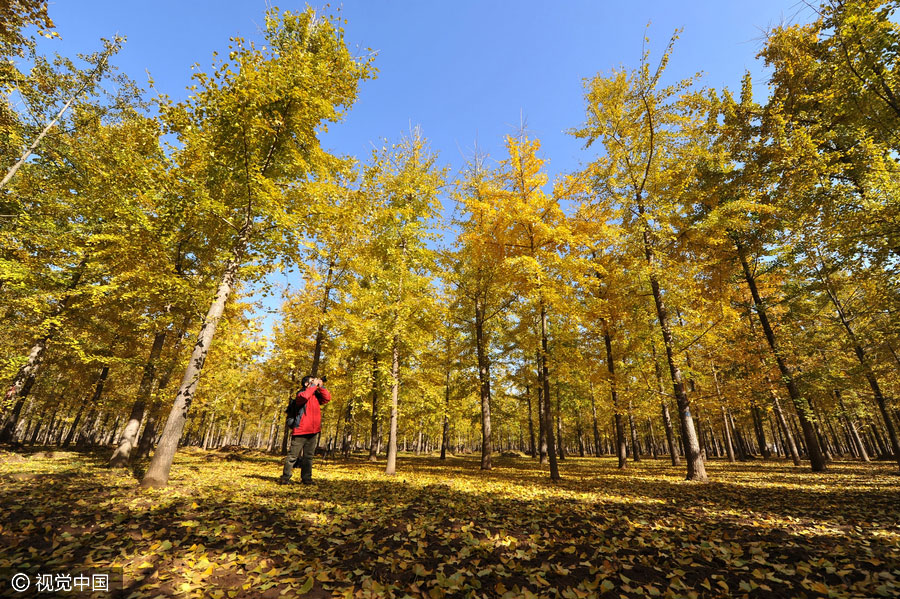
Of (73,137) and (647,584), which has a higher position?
(73,137)

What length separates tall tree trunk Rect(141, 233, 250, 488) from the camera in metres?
6.79

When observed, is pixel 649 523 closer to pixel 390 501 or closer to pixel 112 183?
pixel 390 501

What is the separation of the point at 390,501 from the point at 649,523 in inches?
192

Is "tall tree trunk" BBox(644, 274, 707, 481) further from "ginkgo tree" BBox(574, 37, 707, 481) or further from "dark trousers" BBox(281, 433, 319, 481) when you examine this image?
"dark trousers" BBox(281, 433, 319, 481)

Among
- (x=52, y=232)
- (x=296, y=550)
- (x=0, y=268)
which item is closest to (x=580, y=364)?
(x=296, y=550)

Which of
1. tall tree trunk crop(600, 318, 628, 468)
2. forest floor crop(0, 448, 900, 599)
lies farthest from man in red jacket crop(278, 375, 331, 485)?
tall tree trunk crop(600, 318, 628, 468)

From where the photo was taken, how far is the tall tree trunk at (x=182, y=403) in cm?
679

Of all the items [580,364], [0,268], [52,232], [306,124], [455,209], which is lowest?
[580,364]

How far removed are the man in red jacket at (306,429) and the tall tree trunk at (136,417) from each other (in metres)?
6.05

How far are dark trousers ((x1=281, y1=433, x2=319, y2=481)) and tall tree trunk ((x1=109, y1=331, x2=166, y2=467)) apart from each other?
6.08 m

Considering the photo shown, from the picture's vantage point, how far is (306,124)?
8195mm

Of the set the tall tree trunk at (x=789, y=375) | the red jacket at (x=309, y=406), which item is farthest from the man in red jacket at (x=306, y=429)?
the tall tree trunk at (x=789, y=375)

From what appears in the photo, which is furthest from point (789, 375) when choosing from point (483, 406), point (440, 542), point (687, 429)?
point (440, 542)

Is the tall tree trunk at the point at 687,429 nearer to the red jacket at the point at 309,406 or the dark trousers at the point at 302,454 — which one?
the red jacket at the point at 309,406
